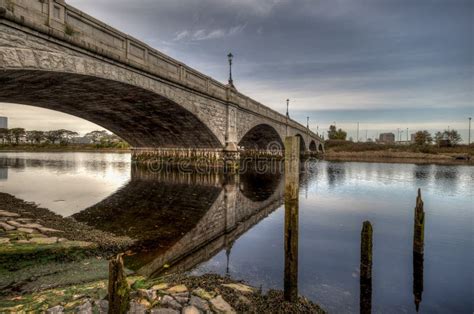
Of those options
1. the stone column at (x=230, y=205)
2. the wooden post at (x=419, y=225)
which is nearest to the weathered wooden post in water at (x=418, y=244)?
the wooden post at (x=419, y=225)

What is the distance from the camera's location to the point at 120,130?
80.3 ft

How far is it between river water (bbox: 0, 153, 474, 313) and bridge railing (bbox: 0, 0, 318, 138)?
5.84m

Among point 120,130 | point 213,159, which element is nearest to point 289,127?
point 213,159

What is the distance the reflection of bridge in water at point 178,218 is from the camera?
5.67 meters

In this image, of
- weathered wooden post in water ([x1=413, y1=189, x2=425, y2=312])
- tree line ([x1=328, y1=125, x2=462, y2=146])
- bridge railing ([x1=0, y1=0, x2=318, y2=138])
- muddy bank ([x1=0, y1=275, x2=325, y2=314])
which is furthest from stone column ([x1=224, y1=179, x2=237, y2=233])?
tree line ([x1=328, y1=125, x2=462, y2=146])

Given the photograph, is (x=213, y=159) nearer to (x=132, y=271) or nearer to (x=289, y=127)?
(x=132, y=271)

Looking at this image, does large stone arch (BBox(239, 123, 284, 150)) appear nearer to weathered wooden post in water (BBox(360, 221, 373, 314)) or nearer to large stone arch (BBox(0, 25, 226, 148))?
large stone arch (BBox(0, 25, 226, 148))

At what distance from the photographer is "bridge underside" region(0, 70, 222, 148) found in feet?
35.8

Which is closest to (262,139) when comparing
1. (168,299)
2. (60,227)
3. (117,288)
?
(60,227)

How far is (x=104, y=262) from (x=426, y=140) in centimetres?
9104

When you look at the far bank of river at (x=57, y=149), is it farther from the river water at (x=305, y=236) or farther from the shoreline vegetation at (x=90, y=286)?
the shoreline vegetation at (x=90, y=286)

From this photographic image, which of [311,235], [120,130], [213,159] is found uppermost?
[120,130]

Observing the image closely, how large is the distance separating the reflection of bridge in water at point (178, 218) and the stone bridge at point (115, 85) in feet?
16.3

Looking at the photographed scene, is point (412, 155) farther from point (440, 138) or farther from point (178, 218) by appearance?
point (178, 218)
